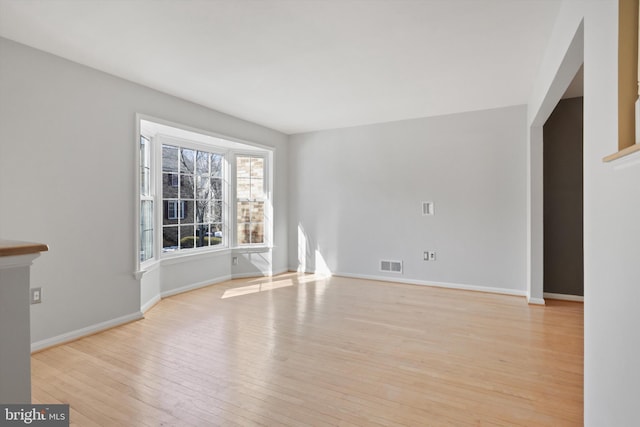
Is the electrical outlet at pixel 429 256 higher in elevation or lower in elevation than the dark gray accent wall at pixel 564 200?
lower

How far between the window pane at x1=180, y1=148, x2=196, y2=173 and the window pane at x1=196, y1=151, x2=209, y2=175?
0.09 metres

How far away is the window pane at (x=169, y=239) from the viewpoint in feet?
15.8

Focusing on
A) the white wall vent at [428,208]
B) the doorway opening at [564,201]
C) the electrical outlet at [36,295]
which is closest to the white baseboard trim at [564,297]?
the doorway opening at [564,201]

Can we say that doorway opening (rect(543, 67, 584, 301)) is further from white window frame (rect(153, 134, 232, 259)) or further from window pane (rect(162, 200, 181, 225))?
window pane (rect(162, 200, 181, 225))

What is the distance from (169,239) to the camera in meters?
4.90

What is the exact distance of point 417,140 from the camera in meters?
5.36

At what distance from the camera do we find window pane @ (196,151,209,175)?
536 centimetres


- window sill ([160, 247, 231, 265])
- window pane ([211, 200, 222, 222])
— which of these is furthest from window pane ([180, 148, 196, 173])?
window sill ([160, 247, 231, 265])

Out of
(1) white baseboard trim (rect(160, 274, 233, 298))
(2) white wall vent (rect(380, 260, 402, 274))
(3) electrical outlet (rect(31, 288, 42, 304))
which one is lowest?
(1) white baseboard trim (rect(160, 274, 233, 298))

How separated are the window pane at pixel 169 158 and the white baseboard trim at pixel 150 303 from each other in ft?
5.84

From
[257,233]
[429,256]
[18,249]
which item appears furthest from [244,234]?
[18,249]

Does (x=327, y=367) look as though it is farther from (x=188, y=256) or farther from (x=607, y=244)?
(x=188, y=256)

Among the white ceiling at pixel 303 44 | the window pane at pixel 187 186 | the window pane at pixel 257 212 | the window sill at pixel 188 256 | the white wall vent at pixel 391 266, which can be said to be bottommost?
the white wall vent at pixel 391 266

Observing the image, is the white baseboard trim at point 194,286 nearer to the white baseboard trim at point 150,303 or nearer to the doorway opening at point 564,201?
the white baseboard trim at point 150,303
